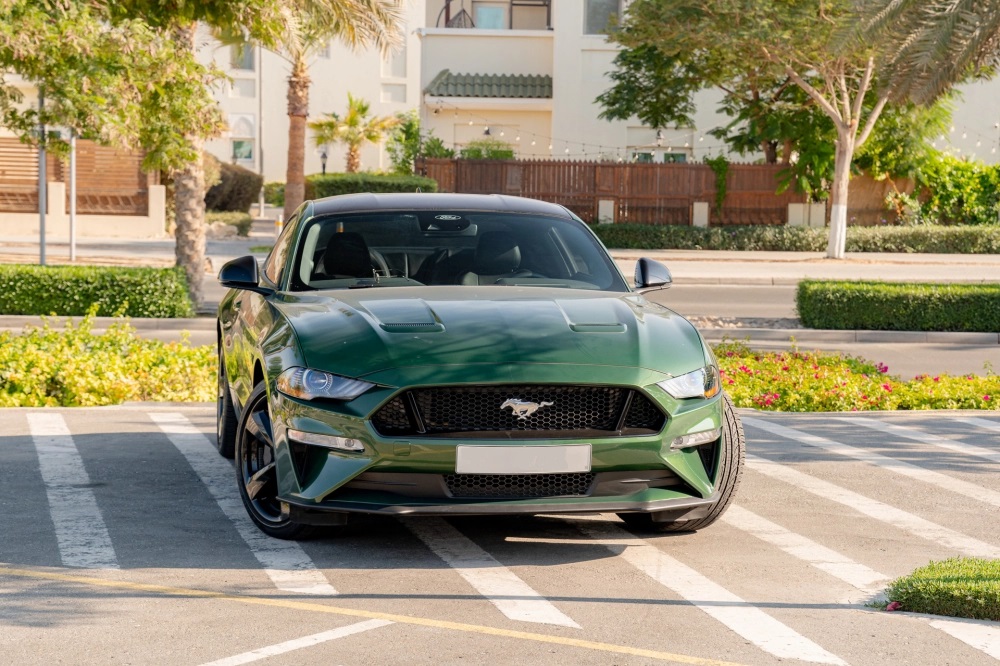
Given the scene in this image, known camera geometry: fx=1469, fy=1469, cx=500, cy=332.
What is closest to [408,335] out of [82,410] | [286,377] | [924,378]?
[286,377]

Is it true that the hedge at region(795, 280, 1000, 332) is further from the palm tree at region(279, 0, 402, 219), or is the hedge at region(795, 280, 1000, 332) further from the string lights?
the string lights

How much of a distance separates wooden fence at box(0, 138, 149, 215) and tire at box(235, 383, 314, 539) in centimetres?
3359

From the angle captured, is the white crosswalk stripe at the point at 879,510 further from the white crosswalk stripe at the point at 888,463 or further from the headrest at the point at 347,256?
the headrest at the point at 347,256

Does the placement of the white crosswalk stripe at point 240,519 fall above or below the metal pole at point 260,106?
below

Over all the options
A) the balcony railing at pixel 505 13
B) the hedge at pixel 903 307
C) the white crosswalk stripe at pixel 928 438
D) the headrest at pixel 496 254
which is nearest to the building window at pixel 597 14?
the balcony railing at pixel 505 13

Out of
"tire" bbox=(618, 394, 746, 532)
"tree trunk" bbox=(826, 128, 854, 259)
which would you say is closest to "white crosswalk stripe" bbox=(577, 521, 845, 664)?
"tire" bbox=(618, 394, 746, 532)

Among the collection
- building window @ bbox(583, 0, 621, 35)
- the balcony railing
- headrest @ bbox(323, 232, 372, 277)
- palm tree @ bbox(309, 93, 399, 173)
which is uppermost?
the balcony railing

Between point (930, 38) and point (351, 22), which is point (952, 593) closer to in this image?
point (930, 38)

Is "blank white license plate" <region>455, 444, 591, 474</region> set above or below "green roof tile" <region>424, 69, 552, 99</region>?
below

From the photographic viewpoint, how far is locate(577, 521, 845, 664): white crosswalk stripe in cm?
511

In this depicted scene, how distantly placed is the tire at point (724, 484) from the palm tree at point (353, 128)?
5628 cm

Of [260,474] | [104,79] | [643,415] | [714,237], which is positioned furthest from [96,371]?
[714,237]

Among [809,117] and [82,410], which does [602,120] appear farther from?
[82,410]

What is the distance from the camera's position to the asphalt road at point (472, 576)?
510 cm
